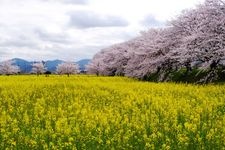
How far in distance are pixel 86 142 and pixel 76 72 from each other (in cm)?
11382

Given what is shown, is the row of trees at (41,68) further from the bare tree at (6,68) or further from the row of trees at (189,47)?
the row of trees at (189,47)

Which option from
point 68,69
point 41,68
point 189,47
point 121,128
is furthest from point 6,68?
point 121,128

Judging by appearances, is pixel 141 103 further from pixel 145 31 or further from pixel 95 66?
pixel 95 66

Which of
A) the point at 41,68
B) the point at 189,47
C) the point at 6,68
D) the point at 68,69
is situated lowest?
the point at 68,69

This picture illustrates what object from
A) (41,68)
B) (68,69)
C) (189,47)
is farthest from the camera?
(41,68)

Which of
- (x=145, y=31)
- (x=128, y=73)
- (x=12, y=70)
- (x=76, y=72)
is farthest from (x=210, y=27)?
(x=12, y=70)

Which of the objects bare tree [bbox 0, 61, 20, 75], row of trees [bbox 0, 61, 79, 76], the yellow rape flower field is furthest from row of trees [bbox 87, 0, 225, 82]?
bare tree [bbox 0, 61, 20, 75]

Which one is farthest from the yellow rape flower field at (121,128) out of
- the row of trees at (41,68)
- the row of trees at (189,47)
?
the row of trees at (41,68)

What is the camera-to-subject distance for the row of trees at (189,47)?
30.5 m

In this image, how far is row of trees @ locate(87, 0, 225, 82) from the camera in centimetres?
3048

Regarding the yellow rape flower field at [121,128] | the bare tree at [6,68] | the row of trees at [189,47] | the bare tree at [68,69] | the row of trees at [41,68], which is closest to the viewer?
the yellow rape flower field at [121,128]

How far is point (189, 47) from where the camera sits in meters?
32.5

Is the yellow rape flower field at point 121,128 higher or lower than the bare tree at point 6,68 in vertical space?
lower

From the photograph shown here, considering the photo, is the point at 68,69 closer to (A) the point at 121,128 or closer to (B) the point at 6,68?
(B) the point at 6,68
